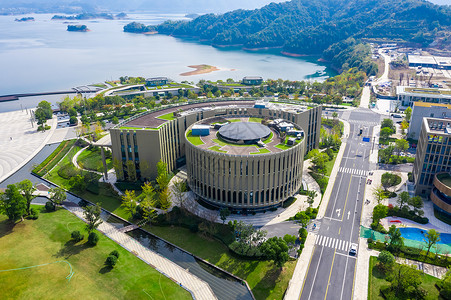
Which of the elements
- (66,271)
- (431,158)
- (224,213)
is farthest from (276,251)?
(431,158)

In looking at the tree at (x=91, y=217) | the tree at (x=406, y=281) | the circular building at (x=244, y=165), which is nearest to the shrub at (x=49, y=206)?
the tree at (x=91, y=217)

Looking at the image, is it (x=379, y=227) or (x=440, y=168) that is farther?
(x=440, y=168)

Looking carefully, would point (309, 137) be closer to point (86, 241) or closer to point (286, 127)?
point (286, 127)

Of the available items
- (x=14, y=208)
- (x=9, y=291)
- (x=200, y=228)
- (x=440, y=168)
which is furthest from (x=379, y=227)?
(x=14, y=208)

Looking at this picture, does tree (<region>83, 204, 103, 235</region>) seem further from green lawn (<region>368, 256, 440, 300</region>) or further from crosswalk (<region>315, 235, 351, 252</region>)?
green lawn (<region>368, 256, 440, 300</region>)

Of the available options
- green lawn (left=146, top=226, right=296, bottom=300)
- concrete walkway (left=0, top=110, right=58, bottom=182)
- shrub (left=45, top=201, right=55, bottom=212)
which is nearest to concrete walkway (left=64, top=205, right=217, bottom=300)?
green lawn (left=146, top=226, right=296, bottom=300)
